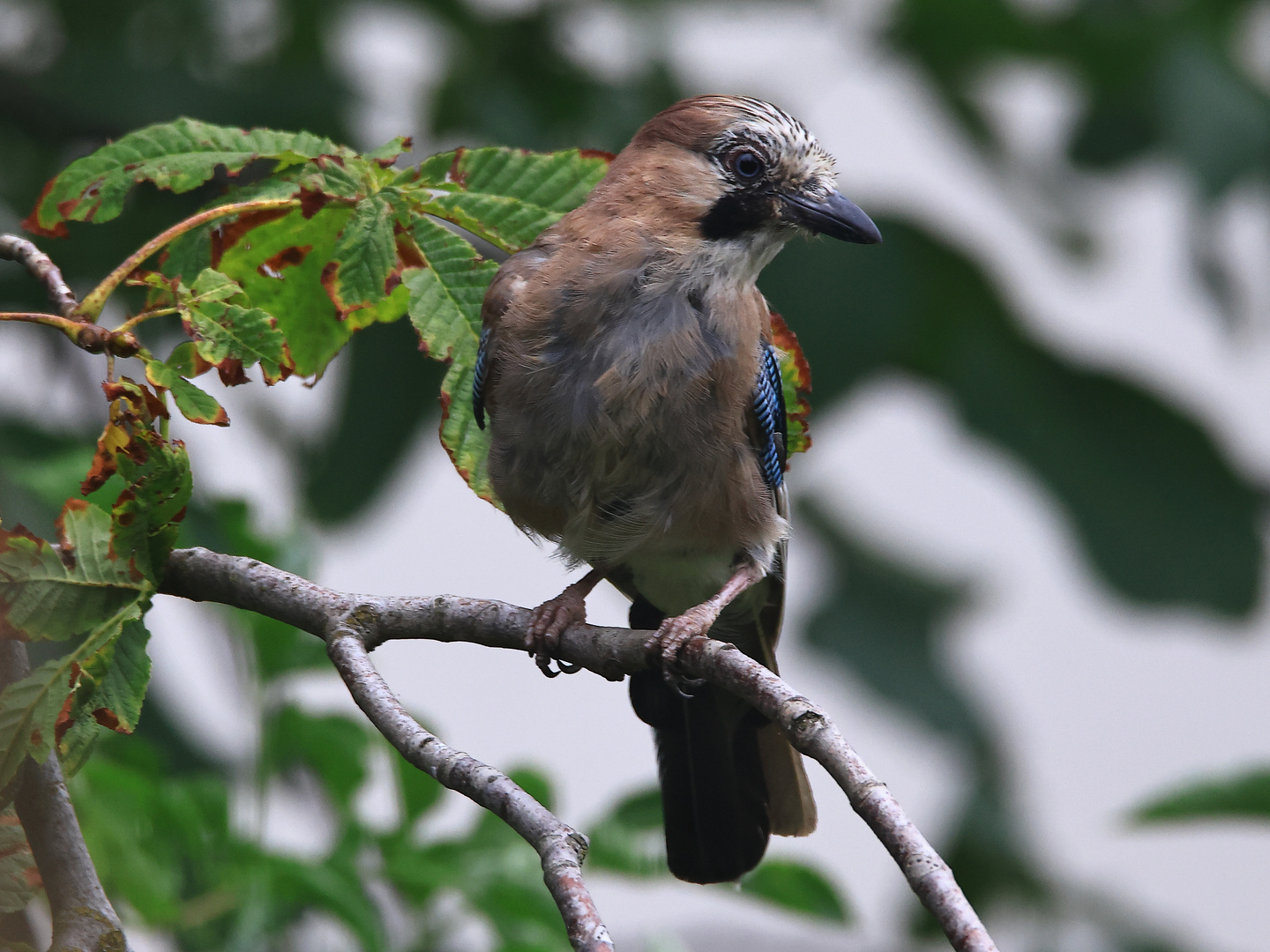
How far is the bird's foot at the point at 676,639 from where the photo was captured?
2.54 m

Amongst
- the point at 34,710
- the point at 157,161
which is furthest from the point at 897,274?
the point at 34,710

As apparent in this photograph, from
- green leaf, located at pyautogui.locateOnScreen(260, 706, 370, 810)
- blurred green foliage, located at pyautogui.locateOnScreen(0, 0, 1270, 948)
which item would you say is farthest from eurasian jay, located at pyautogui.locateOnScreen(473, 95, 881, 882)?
blurred green foliage, located at pyautogui.locateOnScreen(0, 0, 1270, 948)

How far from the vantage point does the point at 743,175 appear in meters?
3.38

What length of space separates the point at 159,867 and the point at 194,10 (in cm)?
326

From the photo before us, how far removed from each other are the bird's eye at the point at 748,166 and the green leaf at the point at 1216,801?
1.91 metres

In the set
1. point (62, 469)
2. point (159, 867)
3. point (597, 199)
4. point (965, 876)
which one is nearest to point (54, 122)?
point (62, 469)

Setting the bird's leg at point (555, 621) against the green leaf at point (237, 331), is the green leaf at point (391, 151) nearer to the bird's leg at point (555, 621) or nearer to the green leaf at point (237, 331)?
the green leaf at point (237, 331)

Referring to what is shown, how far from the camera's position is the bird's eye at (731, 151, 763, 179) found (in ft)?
11.1

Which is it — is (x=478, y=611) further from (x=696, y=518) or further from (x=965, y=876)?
(x=965, y=876)

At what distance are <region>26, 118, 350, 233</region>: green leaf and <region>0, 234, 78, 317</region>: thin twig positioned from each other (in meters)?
0.15

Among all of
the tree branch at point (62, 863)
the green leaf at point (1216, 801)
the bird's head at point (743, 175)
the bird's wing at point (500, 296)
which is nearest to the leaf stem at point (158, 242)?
the tree branch at point (62, 863)

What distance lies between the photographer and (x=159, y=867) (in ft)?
10.3

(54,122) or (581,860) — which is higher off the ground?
(54,122)

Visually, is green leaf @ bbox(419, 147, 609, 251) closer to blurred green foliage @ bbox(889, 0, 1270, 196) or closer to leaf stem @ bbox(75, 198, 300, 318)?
leaf stem @ bbox(75, 198, 300, 318)
